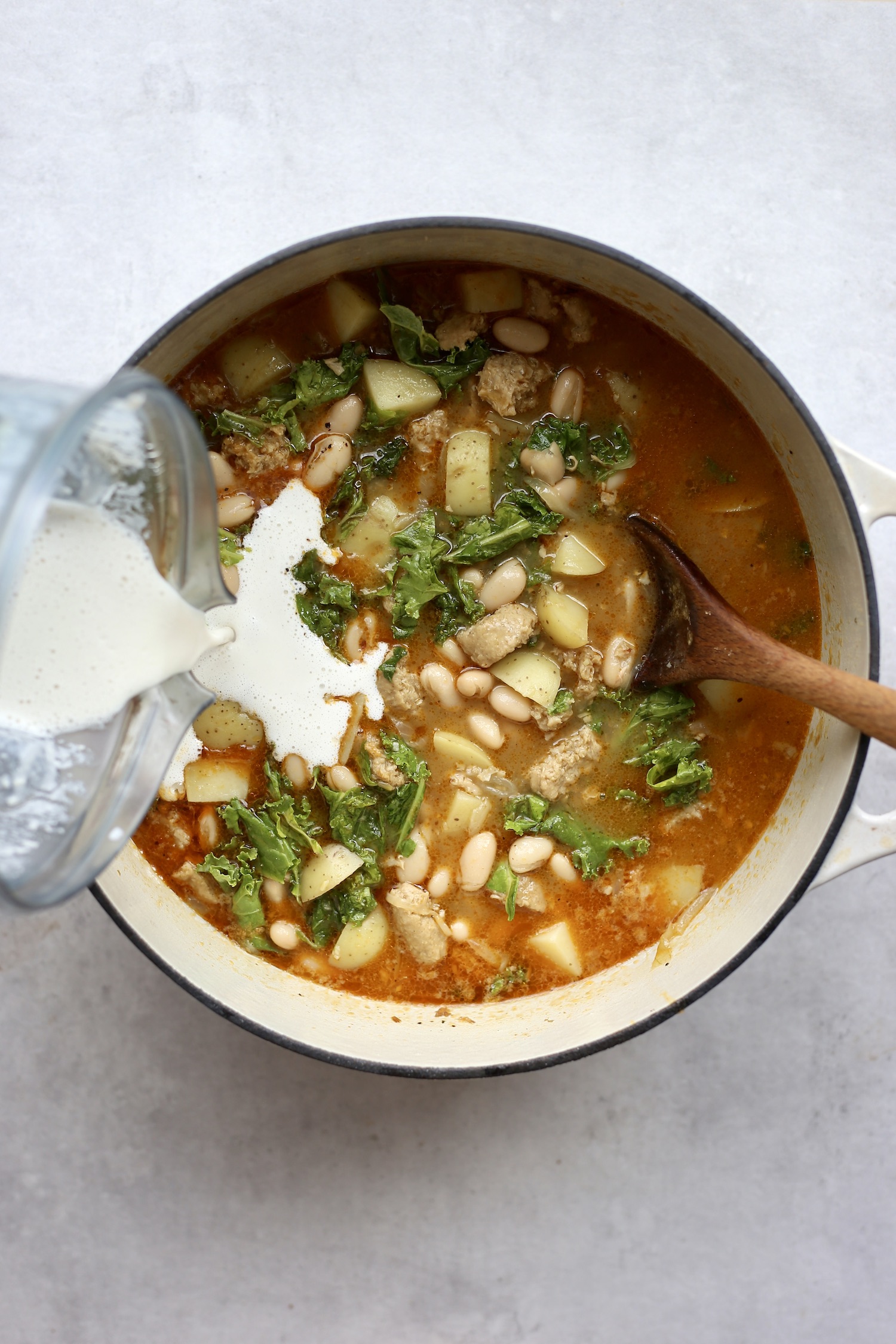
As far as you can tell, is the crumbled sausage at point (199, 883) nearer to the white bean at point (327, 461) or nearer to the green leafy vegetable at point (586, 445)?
the white bean at point (327, 461)

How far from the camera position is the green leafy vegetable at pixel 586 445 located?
255 cm

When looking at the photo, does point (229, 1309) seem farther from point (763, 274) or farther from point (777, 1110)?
point (763, 274)

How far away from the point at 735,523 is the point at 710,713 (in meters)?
0.48

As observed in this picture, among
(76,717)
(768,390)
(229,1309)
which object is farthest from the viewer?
(229,1309)

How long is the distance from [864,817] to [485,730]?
0.91m

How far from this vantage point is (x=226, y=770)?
260 centimetres

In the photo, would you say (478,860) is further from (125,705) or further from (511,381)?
(511,381)

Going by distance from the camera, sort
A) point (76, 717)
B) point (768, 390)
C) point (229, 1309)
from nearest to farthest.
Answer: point (76, 717), point (768, 390), point (229, 1309)

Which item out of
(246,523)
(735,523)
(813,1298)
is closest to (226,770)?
(246,523)

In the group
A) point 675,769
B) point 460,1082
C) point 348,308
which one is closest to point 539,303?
point 348,308

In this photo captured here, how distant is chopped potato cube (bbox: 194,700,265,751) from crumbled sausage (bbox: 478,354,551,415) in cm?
98

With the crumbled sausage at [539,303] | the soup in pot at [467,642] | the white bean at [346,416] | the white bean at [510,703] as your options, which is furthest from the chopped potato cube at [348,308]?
the white bean at [510,703]

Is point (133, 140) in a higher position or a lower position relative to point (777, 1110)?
higher

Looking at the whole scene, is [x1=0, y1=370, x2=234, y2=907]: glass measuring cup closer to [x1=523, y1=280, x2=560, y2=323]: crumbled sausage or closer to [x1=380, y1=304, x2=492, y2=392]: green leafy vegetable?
[x1=380, y1=304, x2=492, y2=392]: green leafy vegetable
